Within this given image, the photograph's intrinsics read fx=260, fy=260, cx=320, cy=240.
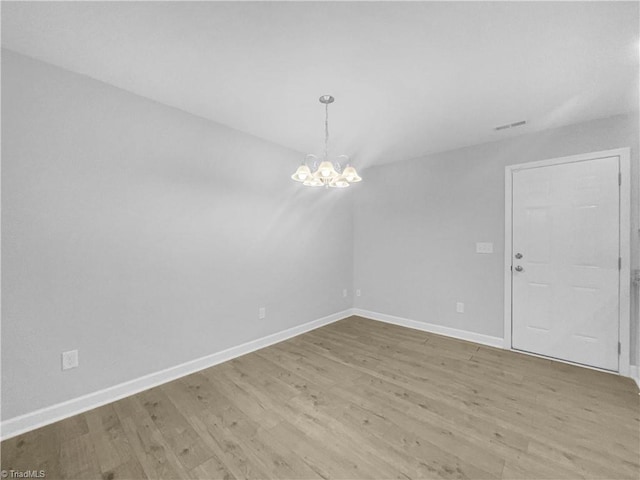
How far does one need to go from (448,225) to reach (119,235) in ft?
12.5

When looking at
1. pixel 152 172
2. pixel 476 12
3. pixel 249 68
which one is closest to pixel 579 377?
pixel 476 12

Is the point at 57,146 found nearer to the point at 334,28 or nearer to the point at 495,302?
the point at 334,28

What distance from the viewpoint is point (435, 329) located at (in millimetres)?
3754

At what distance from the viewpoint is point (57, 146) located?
191cm

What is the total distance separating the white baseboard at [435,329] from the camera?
3307 millimetres

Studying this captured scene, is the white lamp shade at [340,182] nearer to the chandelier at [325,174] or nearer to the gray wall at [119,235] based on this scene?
the chandelier at [325,174]

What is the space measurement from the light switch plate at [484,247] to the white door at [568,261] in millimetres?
239

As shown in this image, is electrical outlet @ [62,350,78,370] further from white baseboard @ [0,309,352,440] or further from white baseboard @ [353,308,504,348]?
white baseboard @ [353,308,504,348]

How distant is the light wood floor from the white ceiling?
8.48 feet

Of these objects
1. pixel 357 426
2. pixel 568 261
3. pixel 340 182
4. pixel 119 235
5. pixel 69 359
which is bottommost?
pixel 357 426

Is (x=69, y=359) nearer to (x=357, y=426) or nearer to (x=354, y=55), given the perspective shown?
(x=357, y=426)

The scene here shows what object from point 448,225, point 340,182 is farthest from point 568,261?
point 340,182

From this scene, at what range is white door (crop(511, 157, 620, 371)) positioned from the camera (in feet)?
8.67

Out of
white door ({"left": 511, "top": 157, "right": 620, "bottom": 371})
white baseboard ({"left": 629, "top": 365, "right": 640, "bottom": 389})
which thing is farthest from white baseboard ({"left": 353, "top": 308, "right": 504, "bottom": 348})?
A: white baseboard ({"left": 629, "top": 365, "right": 640, "bottom": 389})
